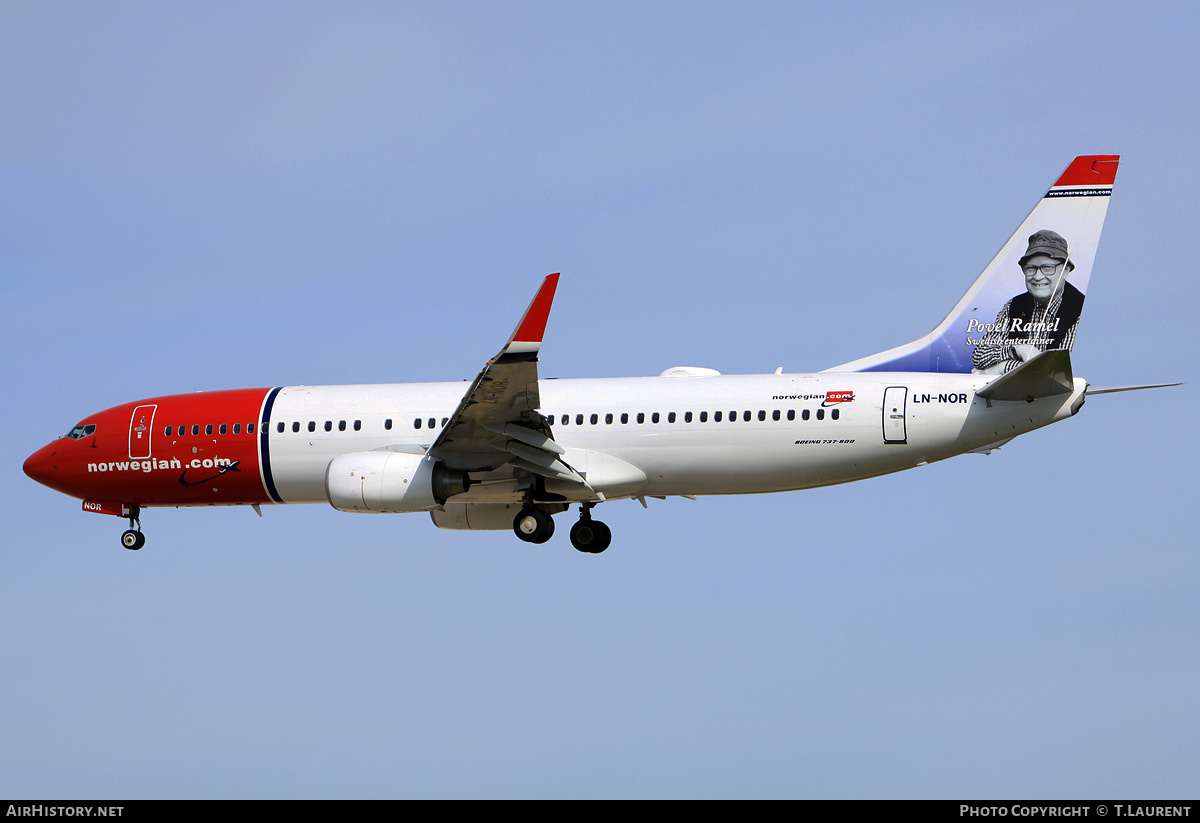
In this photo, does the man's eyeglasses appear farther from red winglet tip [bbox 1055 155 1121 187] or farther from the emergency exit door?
the emergency exit door

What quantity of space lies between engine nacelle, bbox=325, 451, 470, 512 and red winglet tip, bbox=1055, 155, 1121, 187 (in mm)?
14588

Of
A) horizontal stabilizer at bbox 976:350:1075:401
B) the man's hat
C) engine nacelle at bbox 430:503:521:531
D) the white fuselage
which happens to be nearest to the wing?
the white fuselage

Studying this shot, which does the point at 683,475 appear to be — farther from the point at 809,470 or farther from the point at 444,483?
the point at 444,483

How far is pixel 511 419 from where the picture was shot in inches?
1166

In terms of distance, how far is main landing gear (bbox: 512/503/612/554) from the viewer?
31.6 m

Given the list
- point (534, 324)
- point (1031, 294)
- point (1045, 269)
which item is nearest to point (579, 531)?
point (534, 324)

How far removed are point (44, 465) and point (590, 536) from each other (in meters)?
13.8

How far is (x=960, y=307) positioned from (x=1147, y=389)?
193 inches

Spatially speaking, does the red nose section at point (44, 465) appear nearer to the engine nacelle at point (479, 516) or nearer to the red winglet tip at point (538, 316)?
the engine nacelle at point (479, 516)

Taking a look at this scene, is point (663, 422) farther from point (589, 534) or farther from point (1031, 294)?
point (1031, 294)

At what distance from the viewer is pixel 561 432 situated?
3138 cm

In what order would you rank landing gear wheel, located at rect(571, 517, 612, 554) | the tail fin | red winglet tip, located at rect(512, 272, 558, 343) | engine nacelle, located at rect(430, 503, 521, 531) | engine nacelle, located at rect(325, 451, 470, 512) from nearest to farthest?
red winglet tip, located at rect(512, 272, 558, 343) → engine nacelle, located at rect(325, 451, 470, 512) → the tail fin → landing gear wheel, located at rect(571, 517, 612, 554) → engine nacelle, located at rect(430, 503, 521, 531)
